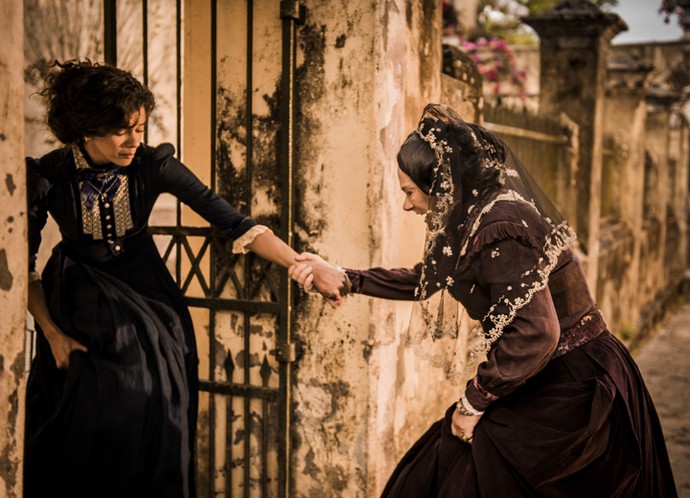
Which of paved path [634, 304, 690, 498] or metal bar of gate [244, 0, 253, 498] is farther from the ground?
metal bar of gate [244, 0, 253, 498]

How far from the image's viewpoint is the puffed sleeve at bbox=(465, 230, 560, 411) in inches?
101

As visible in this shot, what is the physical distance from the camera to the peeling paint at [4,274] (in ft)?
8.09

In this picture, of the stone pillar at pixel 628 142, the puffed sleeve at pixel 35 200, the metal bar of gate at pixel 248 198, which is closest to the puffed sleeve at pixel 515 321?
the metal bar of gate at pixel 248 198

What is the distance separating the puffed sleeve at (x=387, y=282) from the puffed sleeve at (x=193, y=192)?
1.65 ft

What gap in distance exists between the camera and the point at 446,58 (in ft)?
14.8

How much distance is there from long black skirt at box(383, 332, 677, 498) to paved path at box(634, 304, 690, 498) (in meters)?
2.53

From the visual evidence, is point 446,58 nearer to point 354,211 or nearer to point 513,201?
point 354,211

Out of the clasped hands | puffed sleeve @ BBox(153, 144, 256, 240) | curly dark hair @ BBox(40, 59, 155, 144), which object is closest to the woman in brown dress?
the clasped hands

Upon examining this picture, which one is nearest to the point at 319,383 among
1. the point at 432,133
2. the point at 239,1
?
the point at 432,133

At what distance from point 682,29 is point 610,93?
105 cm

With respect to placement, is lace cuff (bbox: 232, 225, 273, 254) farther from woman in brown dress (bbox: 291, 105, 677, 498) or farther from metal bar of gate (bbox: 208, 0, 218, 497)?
woman in brown dress (bbox: 291, 105, 677, 498)

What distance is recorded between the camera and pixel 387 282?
3.43 m

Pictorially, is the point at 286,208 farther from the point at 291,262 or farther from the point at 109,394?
the point at 109,394

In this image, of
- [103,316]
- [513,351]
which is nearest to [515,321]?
[513,351]
